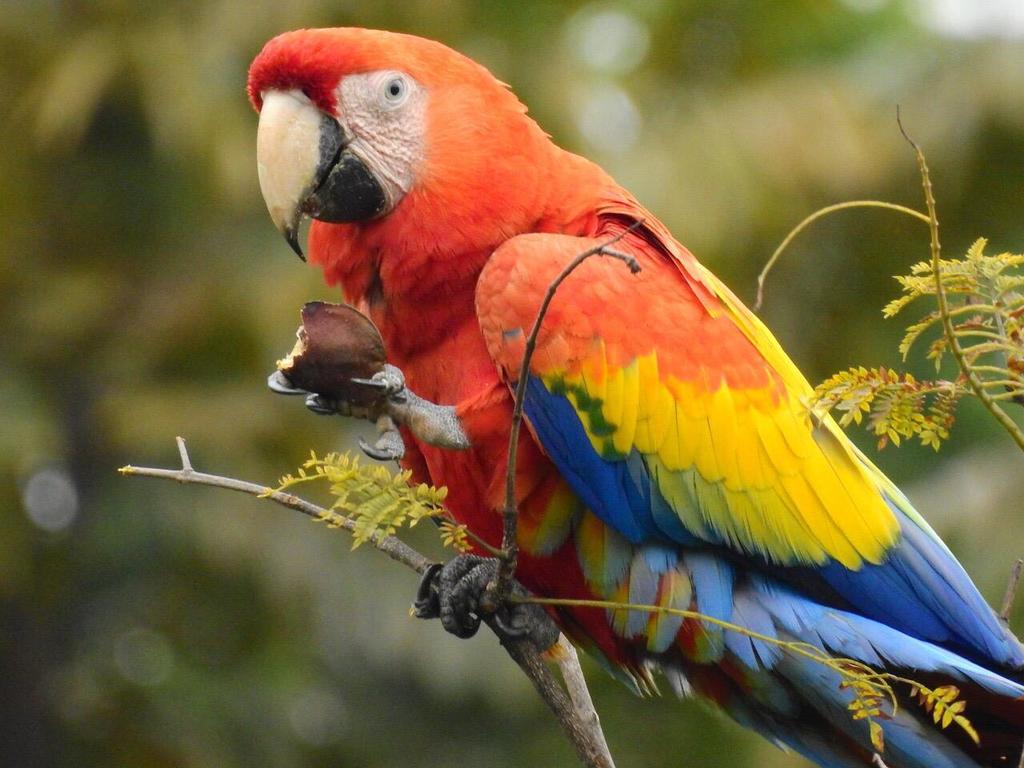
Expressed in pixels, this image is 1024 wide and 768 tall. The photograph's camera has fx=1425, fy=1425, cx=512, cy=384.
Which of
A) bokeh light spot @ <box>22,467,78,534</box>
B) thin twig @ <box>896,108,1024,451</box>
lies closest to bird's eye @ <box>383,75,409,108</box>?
thin twig @ <box>896,108,1024,451</box>

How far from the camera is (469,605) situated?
2.70 meters

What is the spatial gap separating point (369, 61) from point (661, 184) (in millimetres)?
4802

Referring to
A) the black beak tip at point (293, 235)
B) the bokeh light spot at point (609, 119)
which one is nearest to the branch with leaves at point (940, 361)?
the black beak tip at point (293, 235)

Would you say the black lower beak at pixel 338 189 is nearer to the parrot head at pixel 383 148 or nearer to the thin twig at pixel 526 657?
the parrot head at pixel 383 148

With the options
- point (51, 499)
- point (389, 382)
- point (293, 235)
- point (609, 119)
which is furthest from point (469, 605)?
point (51, 499)

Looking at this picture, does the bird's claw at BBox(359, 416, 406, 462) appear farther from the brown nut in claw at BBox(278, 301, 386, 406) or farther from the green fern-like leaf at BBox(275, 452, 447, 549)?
the green fern-like leaf at BBox(275, 452, 447, 549)

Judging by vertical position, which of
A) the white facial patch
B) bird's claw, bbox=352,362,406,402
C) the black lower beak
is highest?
the white facial patch

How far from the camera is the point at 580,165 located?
3.09 meters

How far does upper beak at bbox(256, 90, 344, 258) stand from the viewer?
2.93 meters

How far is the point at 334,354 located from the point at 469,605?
0.59 meters

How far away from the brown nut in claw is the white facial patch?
585mm

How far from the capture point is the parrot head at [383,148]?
290 cm

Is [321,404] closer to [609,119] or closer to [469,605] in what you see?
[469,605]

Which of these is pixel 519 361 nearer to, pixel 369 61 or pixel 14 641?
pixel 369 61
